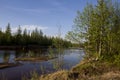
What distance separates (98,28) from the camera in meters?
24.1

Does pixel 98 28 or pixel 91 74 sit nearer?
pixel 91 74

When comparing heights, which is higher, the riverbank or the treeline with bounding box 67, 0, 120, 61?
the treeline with bounding box 67, 0, 120, 61

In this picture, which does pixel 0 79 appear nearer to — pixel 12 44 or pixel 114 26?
pixel 114 26

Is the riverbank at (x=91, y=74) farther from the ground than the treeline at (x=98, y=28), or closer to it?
closer to it

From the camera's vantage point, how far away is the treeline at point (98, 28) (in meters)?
24.2

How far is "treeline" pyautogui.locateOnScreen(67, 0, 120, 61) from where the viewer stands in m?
24.2

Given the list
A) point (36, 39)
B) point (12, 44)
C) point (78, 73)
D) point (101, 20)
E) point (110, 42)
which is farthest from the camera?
point (36, 39)

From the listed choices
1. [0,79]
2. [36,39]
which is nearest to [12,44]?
[36,39]

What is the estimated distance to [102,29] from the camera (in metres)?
24.3

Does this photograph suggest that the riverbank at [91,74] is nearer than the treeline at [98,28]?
Yes

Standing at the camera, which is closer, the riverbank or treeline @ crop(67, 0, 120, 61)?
the riverbank

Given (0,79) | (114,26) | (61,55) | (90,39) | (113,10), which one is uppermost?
(113,10)

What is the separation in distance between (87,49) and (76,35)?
2301 mm

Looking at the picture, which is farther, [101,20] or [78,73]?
[101,20]
